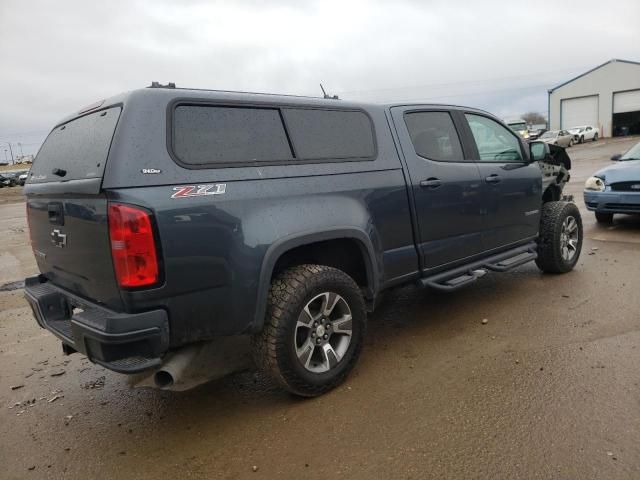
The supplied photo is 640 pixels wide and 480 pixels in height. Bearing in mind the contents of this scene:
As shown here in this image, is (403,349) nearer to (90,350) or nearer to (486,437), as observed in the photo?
(486,437)

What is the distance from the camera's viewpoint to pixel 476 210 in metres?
4.35

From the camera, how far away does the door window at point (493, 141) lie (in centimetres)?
464

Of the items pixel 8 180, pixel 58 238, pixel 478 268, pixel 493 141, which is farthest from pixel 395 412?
pixel 8 180

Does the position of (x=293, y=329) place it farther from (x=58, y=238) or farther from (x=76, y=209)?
(x=58, y=238)

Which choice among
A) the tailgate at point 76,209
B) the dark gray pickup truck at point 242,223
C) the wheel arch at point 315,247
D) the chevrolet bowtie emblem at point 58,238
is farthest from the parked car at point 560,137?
the chevrolet bowtie emblem at point 58,238

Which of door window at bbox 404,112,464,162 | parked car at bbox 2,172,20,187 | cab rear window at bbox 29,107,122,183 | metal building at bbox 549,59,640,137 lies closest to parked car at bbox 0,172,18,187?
parked car at bbox 2,172,20,187

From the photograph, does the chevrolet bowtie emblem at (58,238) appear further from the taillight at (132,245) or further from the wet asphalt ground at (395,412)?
the wet asphalt ground at (395,412)

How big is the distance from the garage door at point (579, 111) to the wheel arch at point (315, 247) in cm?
5068

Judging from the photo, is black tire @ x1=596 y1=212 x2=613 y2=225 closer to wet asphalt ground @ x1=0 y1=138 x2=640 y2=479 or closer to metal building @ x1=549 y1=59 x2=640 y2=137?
wet asphalt ground @ x1=0 y1=138 x2=640 y2=479

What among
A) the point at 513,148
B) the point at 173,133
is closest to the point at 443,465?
the point at 173,133

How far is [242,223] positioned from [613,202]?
22.8 feet

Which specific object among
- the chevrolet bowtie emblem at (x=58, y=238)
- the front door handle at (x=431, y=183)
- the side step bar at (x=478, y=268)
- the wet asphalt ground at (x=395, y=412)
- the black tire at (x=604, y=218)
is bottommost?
the black tire at (x=604, y=218)

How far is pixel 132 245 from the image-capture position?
2.45 meters

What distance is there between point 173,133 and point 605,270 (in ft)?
16.9
